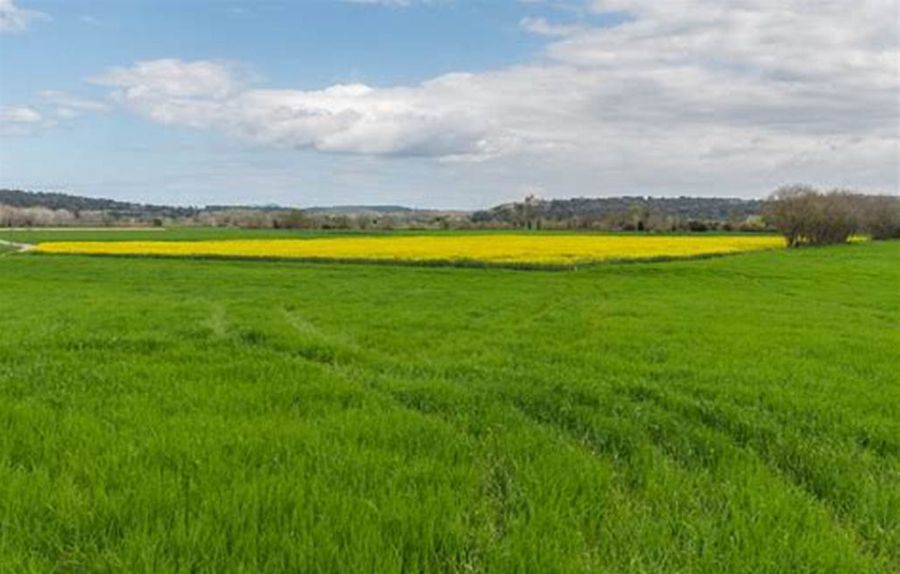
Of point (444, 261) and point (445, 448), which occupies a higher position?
point (445, 448)

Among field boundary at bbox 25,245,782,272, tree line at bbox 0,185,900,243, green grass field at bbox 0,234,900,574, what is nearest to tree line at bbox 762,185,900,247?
tree line at bbox 0,185,900,243

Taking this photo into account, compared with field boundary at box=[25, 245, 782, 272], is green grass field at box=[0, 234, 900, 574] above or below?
above

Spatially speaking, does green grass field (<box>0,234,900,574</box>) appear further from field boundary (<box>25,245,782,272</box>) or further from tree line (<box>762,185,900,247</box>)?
tree line (<box>762,185,900,247</box>)

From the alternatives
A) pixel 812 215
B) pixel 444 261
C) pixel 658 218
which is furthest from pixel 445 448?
pixel 658 218

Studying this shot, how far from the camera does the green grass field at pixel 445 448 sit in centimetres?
476

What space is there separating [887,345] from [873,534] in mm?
10718

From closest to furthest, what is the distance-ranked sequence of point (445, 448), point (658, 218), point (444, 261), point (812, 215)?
1. point (445, 448)
2. point (444, 261)
3. point (812, 215)
4. point (658, 218)

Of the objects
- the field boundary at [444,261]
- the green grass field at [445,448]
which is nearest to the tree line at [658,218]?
the field boundary at [444,261]

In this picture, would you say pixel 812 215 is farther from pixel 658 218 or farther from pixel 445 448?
pixel 445 448

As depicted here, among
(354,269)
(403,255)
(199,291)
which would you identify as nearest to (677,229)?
(403,255)

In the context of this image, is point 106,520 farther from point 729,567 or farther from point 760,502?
point 760,502

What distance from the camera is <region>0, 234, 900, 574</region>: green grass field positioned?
4762mm

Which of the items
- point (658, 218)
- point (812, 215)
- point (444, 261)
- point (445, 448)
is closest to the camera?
point (445, 448)

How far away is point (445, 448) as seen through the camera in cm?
682
